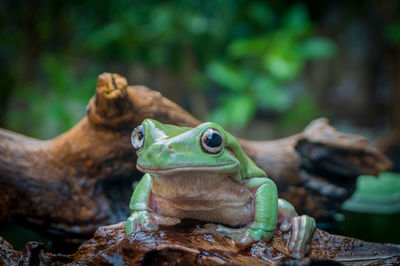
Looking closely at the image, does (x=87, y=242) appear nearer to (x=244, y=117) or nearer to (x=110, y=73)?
(x=110, y=73)

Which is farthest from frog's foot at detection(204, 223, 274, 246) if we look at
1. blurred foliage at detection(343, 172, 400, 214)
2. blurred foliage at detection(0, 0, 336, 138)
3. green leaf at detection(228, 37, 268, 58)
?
green leaf at detection(228, 37, 268, 58)

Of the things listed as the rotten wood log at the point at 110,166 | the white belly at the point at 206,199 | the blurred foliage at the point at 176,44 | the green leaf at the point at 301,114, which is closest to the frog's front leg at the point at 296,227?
the white belly at the point at 206,199

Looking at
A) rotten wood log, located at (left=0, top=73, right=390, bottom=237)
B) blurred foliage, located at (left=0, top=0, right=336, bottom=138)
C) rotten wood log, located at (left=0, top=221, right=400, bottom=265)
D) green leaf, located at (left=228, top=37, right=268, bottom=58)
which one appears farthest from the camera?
green leaf, located at (left=228, top=37, right=268, bottom=58)

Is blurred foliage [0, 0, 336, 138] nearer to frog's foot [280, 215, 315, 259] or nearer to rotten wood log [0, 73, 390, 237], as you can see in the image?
rotten wood log [0, 73, 390, 237]

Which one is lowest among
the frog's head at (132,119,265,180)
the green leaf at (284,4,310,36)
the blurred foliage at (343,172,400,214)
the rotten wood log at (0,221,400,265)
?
the rotten wood log at (0,221,400,265)

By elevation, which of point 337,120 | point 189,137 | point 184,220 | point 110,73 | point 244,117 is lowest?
point 184,220

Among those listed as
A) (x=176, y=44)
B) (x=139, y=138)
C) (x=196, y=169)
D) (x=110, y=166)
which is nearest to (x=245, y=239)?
(x=196, y=169)

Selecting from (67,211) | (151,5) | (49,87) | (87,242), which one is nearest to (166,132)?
(87,242)
